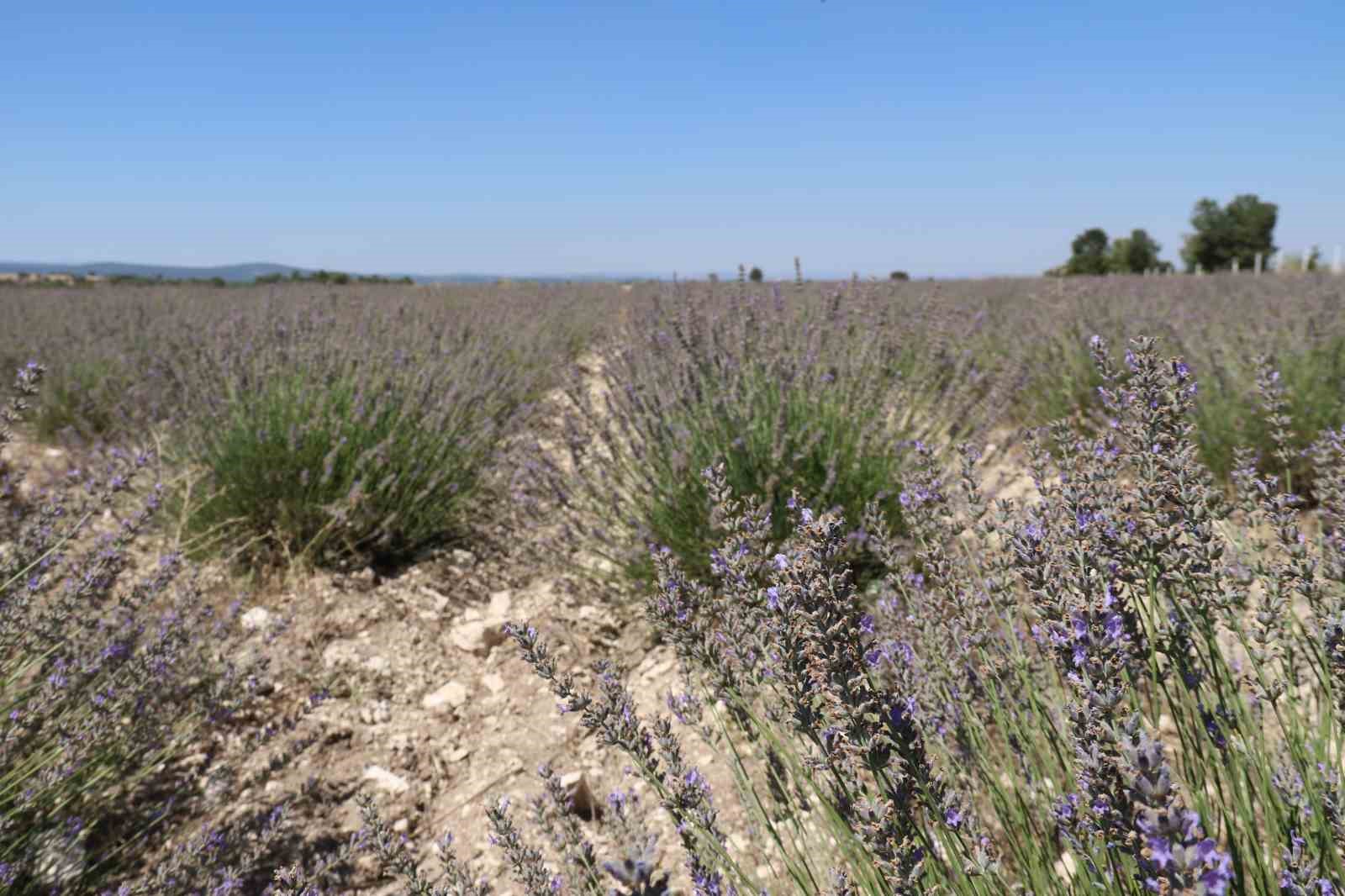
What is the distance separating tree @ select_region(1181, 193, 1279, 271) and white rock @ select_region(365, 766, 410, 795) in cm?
4551

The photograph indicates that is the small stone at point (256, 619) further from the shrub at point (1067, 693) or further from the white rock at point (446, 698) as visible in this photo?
the shrub at point (1067, 693)

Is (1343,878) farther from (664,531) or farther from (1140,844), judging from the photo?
(664,531)

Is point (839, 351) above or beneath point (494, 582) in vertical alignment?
above

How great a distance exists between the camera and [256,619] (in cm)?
328

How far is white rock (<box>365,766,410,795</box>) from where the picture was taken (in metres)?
2.40

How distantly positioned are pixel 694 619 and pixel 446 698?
5.12ft

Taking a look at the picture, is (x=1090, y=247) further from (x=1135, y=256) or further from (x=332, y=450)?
(x=332, y=450)

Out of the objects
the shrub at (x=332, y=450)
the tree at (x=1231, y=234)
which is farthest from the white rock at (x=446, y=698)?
the tree at (x=1231, y=234)

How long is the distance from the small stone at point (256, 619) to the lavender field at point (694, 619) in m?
0.02

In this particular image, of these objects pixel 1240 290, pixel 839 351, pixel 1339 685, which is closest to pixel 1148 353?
pixel 1339 685

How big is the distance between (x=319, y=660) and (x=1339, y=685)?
292 cm

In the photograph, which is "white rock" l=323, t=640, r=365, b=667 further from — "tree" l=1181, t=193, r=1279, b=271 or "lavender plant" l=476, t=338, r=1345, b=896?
"tree" l=1181, t=193, r=1279, b=271

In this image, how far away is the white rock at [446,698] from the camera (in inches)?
113

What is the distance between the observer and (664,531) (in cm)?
308
